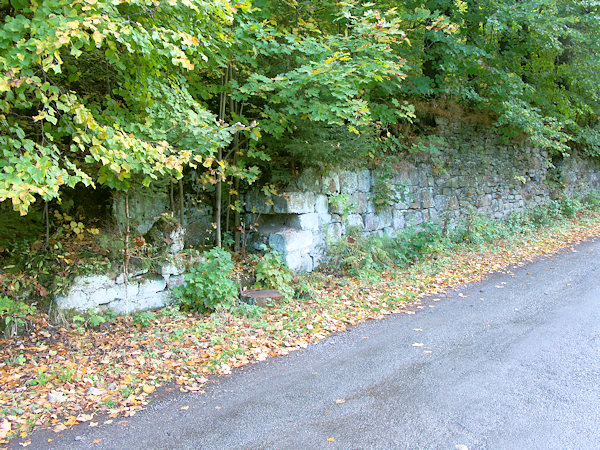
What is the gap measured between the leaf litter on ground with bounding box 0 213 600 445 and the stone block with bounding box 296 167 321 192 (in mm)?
1696

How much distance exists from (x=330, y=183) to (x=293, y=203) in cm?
104

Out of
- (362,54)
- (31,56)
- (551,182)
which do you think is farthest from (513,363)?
(551,182)

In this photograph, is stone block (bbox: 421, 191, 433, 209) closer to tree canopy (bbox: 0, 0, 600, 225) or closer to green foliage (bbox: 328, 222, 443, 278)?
green foliage (bbox: 328, 222, 443, 278)

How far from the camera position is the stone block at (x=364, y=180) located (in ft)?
26.4

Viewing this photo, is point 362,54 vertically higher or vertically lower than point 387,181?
higher

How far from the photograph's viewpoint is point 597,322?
4641 millimetres

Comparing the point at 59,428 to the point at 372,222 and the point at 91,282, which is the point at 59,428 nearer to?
the point at 91,282

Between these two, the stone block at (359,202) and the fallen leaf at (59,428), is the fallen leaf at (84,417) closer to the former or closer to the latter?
the fallen leaf at (59,428)

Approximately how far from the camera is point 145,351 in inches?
164

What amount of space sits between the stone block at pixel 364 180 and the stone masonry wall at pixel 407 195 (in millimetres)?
19

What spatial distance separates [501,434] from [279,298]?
3332mm

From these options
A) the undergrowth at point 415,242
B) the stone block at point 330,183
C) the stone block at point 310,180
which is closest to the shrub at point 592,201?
the undergrowth at point 415,242

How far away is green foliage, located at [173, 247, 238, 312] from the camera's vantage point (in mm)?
5164

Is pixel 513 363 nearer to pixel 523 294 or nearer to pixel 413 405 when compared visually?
pixel 413 405
